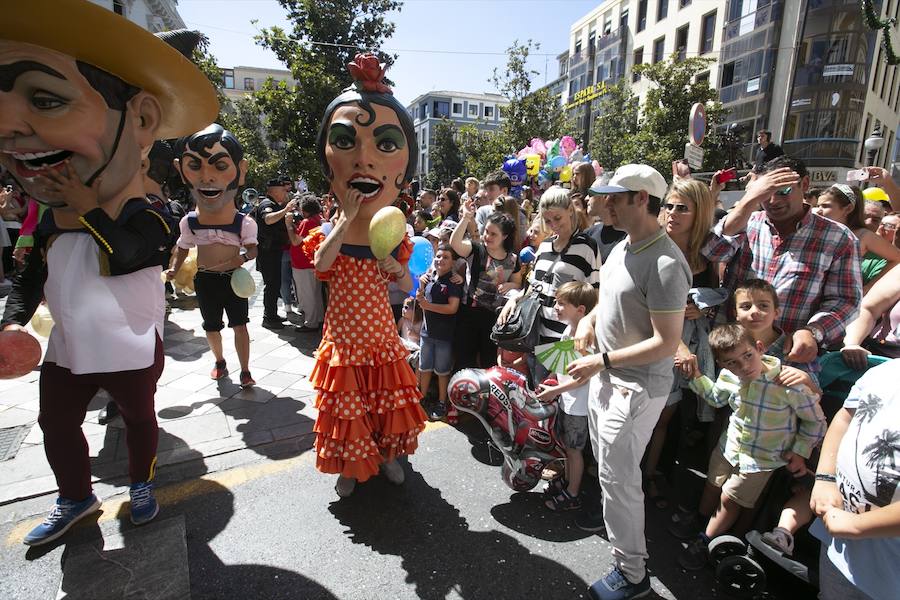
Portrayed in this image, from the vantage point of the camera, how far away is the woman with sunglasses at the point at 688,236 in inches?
106

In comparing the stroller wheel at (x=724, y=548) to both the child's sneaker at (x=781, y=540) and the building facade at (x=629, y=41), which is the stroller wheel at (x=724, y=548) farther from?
the building facade at (x=629, y=41)

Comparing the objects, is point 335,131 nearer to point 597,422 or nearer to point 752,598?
point 597,422

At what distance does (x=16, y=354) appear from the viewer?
202 cm

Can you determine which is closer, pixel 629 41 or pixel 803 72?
pixel 803 72

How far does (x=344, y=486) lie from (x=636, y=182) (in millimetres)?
2224

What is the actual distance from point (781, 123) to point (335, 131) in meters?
24.5

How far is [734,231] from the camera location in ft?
8.72

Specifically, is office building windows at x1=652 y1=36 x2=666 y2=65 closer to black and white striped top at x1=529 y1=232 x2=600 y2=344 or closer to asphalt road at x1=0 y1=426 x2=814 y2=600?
black and white striped top at x1=529 y1=232 x2=600 y2=344

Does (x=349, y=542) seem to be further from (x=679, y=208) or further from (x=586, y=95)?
(x=586, y=95)

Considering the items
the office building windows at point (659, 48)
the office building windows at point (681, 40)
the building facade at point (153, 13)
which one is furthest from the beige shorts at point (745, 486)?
the office building windows at point (659, 48)

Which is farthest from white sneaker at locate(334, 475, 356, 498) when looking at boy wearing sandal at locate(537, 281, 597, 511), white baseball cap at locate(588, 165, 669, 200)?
white baseball cap at locate(588, 165, 669, 200)

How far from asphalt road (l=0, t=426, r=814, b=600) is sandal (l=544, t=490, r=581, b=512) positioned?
0.16 feet

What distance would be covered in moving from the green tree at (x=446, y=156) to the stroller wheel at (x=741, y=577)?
1533 inches

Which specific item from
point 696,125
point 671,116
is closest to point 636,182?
point 696,125
